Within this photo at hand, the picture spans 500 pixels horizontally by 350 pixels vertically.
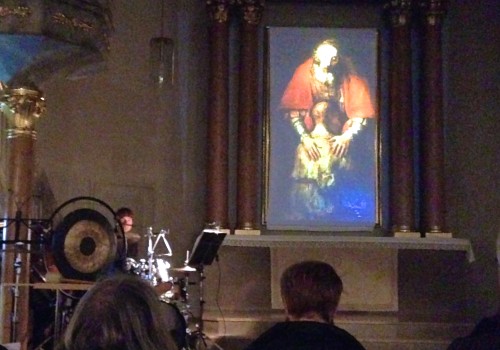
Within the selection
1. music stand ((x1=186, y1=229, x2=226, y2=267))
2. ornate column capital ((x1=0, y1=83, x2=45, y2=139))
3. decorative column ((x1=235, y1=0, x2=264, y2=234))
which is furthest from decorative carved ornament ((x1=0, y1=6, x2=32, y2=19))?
decorative column ((x1=235, y1=0, x2=264, y2=234))

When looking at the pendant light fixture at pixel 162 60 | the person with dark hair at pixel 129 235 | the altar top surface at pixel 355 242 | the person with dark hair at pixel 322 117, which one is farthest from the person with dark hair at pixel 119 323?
the person with dark hair at pixel 322 117

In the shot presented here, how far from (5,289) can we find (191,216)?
3.98m

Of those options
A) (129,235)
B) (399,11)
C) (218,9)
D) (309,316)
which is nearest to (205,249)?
(129,235)

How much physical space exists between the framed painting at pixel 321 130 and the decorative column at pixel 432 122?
2.15ft

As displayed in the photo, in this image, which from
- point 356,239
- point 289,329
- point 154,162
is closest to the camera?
point 289,329

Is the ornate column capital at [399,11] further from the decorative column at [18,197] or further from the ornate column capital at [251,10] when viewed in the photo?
the decorative column at [18,197]

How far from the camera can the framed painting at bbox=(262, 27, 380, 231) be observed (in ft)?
34.2

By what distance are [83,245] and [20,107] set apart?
6.19 feet

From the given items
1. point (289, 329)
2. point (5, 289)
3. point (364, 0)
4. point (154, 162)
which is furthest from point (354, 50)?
point (289, 329)

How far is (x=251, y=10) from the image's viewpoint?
10.7 metres

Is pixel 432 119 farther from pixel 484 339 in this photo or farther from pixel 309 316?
pixel 484 339

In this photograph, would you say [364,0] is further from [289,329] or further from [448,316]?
[289,329]

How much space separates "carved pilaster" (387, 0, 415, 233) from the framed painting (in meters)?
0.23

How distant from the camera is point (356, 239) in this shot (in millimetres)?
9844
